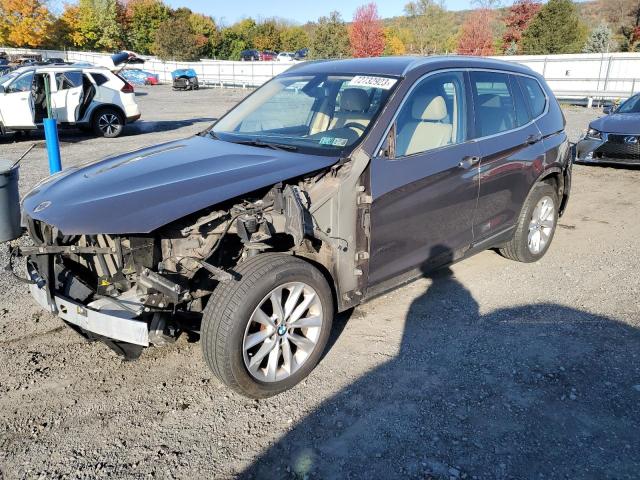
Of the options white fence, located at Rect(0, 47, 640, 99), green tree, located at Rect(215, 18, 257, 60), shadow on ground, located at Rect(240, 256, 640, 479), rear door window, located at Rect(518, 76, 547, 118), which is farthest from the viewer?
green tree, located at Rect(215, 18, 257, 60)

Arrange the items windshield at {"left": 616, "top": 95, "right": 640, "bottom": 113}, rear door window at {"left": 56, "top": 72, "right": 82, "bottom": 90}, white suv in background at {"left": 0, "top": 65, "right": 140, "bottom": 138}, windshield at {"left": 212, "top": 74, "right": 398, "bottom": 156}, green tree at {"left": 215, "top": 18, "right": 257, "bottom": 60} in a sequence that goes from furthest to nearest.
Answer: green tree at {"left": 215, "top": 18, "right": 257, "bottom": 60}
rear door window at {"left": 56, "top": 72, "right": 82, "bottom": 90}
white suv in background at {"left": 0, "top": 65, "right": 140, "bottom": 138}
windshield at {"left": 616, "top": 95, "right": 640, "bottom": 113}
windshield at {"left": 212, "top": 74, "right": 398, "bottom": 156}

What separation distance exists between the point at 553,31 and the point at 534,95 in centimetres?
4049

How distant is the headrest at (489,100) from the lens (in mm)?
4227

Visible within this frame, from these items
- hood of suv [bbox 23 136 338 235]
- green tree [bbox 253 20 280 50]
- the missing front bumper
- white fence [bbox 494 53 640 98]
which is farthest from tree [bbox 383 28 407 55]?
the missing front bumper

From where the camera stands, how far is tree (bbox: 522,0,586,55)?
39.1 meters

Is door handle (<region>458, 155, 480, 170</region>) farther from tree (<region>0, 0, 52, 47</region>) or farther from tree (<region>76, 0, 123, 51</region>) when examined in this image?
tree (<region>76, 0, 123, 51</region>)

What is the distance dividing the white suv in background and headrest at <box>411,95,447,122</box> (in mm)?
11294

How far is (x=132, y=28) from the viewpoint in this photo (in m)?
65.4

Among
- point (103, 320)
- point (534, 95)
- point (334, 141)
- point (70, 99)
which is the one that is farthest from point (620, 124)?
point (70, 99)

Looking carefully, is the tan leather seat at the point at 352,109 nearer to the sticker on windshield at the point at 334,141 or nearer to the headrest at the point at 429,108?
the sticker on windshield at the point at 334,141

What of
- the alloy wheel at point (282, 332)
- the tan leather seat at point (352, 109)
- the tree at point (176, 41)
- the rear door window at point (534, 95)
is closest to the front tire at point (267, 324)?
the alloy wheel at point (282, 332)

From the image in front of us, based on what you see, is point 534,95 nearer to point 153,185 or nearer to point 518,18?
point 153,185

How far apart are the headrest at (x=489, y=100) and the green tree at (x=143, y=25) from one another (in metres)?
68.0

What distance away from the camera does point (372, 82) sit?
376 centimetres
